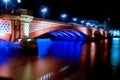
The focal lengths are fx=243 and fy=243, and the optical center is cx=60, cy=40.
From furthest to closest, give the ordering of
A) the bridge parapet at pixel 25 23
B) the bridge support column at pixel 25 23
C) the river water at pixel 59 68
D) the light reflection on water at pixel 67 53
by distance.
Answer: the bridge support column at pixel 25 23 → the bridge parapet at pixel 25 23 → the light reflection on water at pixel 67 53 → the river water at pixel 59 68

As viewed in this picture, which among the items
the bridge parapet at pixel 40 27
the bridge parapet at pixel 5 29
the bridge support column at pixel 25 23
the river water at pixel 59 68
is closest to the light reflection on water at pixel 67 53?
the river water at pixel 59 68

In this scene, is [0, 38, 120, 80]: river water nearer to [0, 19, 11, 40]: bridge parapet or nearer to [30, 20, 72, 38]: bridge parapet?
[0, 19, 11, 40]: bridge parapet

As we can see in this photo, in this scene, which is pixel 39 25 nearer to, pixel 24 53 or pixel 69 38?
pixel 24 53

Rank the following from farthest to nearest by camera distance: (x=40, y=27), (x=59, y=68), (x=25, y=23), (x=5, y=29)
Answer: (x=40, y=27) → (x=5, y=29) → (x=25, y=23) → (x=59, y=68)

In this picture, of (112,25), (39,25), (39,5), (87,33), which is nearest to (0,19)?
(39,25)

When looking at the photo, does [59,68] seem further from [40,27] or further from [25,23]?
[40,27]

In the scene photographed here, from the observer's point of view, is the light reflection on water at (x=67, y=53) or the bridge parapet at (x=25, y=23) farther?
the bridge parapet at (x=25, y=23)

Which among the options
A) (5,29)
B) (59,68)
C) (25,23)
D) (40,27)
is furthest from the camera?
(40,27)

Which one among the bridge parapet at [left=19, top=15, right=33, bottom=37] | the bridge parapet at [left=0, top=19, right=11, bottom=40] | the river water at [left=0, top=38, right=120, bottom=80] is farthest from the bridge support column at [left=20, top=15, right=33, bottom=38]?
the river water at [left=0, top=38, right=120, bottom=80]

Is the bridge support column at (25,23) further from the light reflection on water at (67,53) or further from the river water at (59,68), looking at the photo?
the river water at (59,68)

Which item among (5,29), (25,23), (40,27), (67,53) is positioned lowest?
(67,53)

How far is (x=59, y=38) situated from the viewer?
6694cm

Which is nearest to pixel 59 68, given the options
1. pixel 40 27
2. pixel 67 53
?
pixel 67 53

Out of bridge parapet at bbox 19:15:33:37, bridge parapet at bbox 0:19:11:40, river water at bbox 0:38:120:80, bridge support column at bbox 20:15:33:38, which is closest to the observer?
river water at bbox 0:38:120:80
